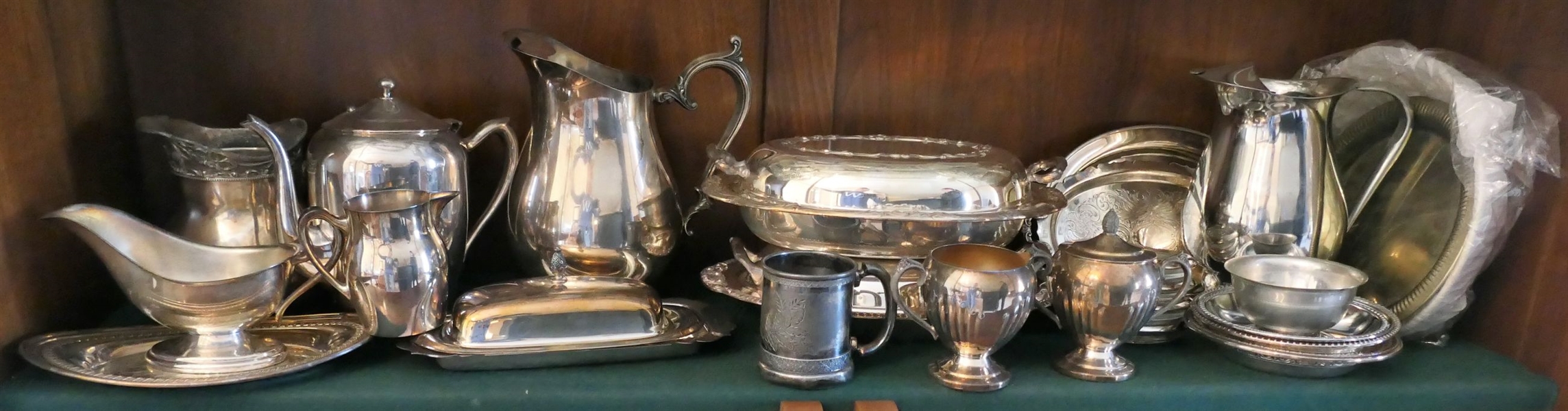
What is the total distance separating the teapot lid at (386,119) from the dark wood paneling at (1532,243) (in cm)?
88

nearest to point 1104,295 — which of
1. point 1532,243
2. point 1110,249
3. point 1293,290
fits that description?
point 1110,249

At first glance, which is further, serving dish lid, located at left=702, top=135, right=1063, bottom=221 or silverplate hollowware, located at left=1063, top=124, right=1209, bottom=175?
silverplate hollowware, located at left=1063, top=124, right=1209, bottom=175

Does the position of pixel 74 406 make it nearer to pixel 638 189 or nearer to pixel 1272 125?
pixel 638 189

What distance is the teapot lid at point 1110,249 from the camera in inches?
25.5

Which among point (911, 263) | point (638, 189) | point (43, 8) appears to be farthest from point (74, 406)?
point (911, 263)

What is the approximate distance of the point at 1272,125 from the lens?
76 centimetres

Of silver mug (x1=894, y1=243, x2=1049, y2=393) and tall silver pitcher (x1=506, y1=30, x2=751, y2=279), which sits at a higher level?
tall silver pitcher (x1=506, y1=30, x2=751, y2=279)

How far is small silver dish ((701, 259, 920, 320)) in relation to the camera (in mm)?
721

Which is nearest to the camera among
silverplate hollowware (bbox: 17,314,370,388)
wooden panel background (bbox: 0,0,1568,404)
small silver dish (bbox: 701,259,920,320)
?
silverplate hollowware (bbox: 17,314,370,388)

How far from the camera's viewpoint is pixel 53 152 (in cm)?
70

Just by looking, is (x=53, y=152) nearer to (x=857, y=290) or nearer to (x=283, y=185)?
(x=283, y=185)

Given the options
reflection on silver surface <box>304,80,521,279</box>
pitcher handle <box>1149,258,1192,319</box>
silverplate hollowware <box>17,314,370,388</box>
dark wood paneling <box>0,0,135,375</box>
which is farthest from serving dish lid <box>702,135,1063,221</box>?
dark wood paneling <box>0,0,135,375</box>

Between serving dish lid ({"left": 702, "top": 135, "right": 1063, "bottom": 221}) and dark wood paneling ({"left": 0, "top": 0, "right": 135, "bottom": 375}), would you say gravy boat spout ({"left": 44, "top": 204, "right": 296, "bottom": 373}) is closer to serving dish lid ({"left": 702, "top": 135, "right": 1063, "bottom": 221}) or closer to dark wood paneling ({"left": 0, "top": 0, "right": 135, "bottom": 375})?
dark wood paneling ({"left": 0, "top": 0, "right": 135, "bottom": 375})

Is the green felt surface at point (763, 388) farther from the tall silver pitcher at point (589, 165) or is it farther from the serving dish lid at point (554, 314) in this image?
the tall silver pitcher at point (589, 165)
